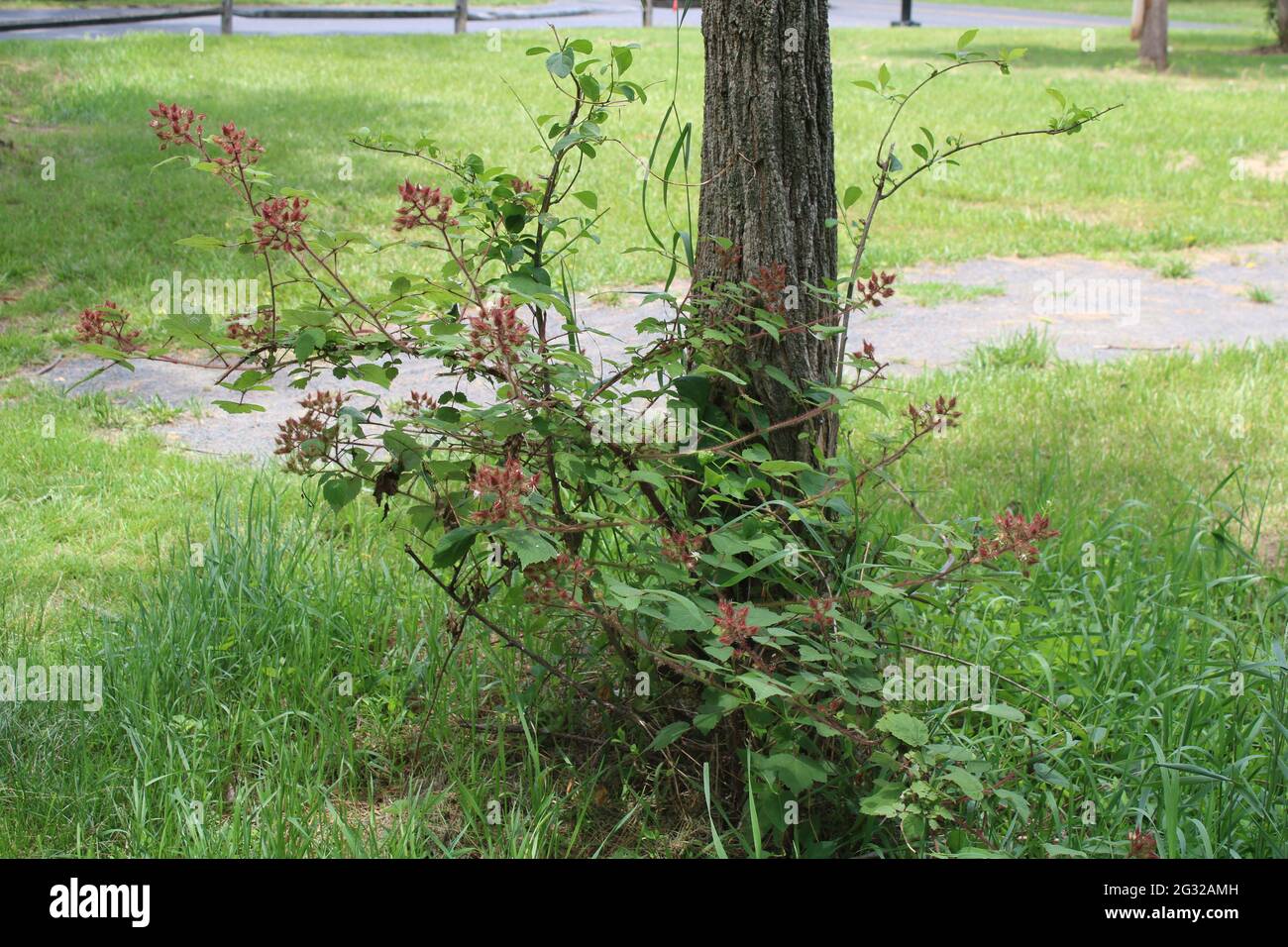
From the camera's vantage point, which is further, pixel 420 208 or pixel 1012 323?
pixel 1012 323

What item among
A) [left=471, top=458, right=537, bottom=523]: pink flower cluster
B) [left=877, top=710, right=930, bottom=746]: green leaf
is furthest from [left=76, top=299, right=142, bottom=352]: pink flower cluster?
[left=877, top=710, right=930, bottom=746]: green leaf

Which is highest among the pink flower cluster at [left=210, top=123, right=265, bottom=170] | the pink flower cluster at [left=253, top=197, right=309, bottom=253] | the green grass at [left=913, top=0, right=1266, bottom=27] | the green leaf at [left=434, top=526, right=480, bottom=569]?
the green grass at [left=913, top=0, right=1266, bottom=27]

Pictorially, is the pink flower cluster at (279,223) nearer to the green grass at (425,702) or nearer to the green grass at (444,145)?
the green grass at (425,702)

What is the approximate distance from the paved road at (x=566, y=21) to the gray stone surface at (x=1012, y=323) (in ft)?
41.6

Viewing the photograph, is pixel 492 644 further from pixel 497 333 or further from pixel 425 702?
pixel 497 333

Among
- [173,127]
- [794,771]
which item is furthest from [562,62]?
Result: [794,771]

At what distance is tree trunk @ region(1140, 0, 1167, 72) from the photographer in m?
19.4

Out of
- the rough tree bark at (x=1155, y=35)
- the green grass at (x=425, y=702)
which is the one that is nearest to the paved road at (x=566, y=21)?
the rough tree bark at (x=1155, y=35)

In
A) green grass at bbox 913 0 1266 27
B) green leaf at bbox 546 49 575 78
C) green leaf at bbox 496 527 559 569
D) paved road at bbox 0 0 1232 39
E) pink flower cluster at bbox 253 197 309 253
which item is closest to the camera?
green leaf at bbox 496 527 559 569

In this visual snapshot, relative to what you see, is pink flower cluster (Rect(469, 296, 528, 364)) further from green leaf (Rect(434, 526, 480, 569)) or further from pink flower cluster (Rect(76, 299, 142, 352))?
pink flower cluster (Rect(76, 299, 142, 352))

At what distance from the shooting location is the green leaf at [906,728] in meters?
2.60

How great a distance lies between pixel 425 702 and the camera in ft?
11.3

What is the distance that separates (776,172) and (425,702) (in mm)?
1705

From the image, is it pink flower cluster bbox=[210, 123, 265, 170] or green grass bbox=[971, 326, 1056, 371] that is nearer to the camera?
pink flower cluster bbox=[210, 123, 265, 170]
